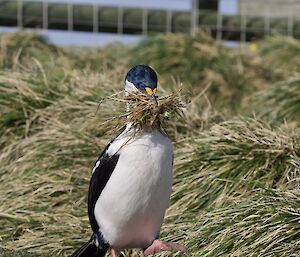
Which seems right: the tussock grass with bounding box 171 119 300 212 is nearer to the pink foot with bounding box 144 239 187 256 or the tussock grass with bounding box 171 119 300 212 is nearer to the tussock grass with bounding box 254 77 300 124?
the pink foot with bounding box 144 239 187 256

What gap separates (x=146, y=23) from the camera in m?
12.5

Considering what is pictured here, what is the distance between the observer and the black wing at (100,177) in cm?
392

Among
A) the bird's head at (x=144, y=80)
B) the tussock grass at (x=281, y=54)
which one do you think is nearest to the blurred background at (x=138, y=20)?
the tussock grass at (x=281, y=54)

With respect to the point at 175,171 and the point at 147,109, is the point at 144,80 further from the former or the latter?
the point at 175,171

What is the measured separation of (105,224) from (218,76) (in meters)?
5.77

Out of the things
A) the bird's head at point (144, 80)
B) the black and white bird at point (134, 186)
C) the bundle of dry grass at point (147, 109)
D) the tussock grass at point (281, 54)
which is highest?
the bird's head at point (144, 80)

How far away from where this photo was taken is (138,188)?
3809 millimetres

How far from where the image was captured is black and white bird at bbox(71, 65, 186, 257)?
3801mm

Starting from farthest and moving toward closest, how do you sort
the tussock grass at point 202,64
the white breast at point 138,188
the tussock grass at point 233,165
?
1. the tussock grass at point 202,64
2. the tussock grass at point 233,165
3. the white breast at point 138,188

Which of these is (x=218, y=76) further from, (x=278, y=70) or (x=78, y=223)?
(x=78, y=223)

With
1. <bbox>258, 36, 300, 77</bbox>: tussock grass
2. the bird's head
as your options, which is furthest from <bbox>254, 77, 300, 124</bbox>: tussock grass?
the bird's head

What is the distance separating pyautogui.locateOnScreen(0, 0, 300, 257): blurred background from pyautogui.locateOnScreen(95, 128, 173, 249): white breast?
0.38 meters

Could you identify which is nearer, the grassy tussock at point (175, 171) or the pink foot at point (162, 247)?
the pink foot at point (162, 247)

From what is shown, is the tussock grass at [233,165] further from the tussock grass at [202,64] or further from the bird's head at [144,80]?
the tussock grass at [202,64]
